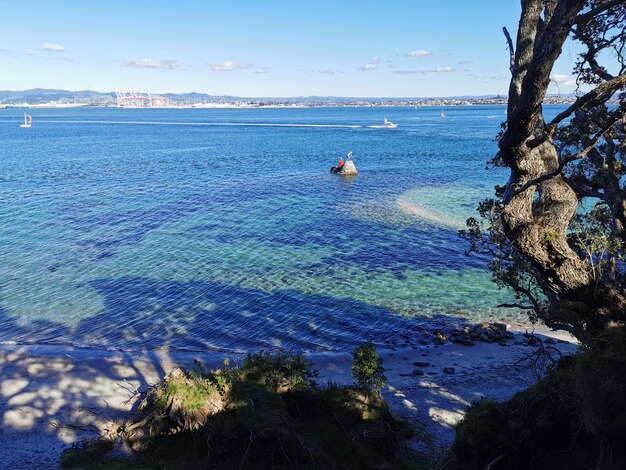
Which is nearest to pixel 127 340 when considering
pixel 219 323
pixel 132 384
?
pixel 219 323

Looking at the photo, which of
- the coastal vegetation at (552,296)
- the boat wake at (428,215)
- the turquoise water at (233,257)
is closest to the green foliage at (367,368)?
the coastal vegetation at (552,296)

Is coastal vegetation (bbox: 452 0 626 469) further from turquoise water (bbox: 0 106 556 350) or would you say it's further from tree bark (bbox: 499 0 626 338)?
turquoise water (bbox: 0 106 556 350)

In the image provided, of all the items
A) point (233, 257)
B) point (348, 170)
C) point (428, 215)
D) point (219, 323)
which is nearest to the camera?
point (219, 323)

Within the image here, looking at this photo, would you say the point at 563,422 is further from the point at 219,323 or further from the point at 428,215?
the point at 428,215

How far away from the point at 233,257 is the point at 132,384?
15484 mm

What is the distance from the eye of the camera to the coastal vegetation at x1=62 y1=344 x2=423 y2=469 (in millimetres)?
10992

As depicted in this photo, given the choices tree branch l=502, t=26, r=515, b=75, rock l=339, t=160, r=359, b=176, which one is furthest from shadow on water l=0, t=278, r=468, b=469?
rock l=339, t=160, r=359, b=176

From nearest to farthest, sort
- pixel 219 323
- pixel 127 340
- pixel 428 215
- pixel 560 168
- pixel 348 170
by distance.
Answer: pixel 560 168 < pixel 127 340 < pixel 219 323 < pixel 428 215 < pixel 348 170

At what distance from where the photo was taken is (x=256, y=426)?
11039mm

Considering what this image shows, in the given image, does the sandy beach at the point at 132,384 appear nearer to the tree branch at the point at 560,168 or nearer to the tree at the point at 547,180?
the tree at the point at 547,180

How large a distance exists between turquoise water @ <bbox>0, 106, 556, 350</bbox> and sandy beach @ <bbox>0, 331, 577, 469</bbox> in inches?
68.2

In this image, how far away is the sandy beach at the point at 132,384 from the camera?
1370cm

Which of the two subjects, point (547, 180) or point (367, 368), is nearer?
point (547, 180)

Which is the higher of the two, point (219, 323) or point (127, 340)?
point (219, 323)
